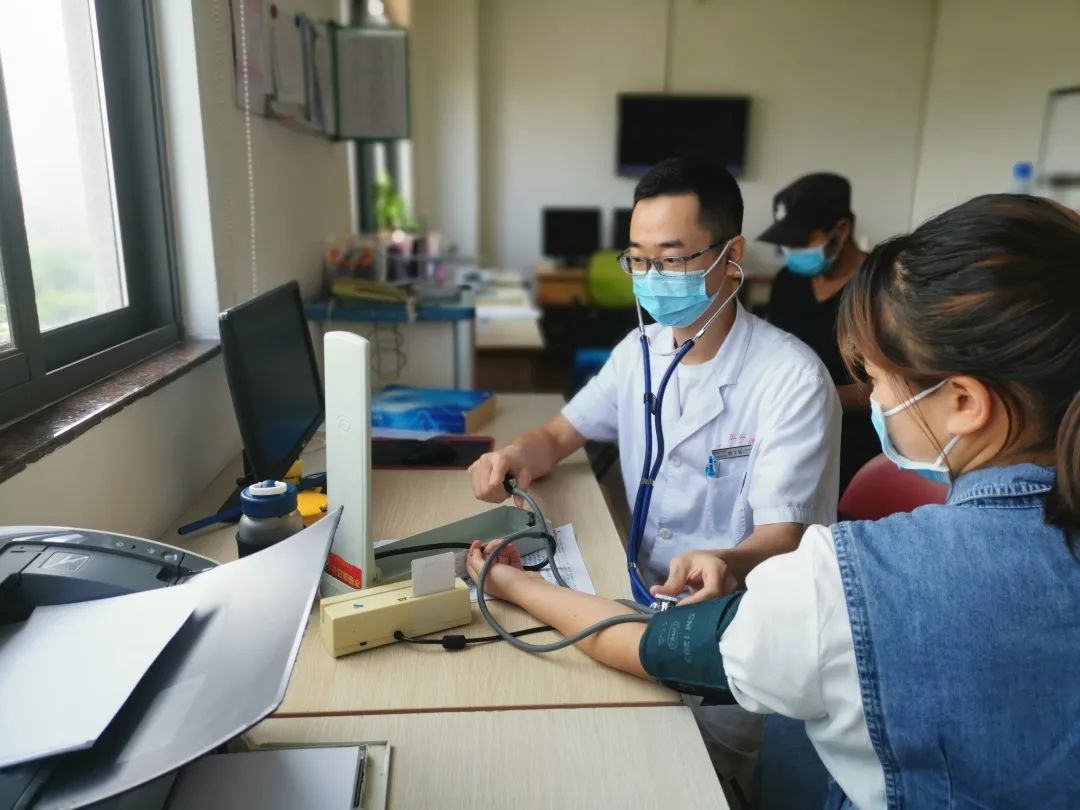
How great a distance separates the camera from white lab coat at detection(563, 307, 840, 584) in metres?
1.32

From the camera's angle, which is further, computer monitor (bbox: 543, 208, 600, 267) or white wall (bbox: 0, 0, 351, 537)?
computer monitor (bbox: 543, 208, 600, 267)

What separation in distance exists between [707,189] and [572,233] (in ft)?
15.3

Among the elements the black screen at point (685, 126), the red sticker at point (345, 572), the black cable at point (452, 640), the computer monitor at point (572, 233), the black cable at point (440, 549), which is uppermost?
the black screen at point (685, 126)

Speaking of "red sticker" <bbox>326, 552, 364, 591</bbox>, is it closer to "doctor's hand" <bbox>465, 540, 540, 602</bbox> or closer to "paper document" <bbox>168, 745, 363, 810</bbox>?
"doctor's hand" <bbox>465, 540, 540, 602</bbox>

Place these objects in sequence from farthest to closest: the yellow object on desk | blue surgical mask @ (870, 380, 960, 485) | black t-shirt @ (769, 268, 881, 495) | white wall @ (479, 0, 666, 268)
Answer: white wall @ (479, 0, 666, 268)
black t-shirt @ (769, 268, 881, 495)
the yellow object on desk
blue surgical mask @ (870, 380, 960, 485)

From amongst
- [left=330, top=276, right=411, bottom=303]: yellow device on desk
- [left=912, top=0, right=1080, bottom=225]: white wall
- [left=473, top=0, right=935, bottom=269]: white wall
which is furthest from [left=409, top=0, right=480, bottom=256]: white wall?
[left=912, top=0, right=1080, bottom=225]: white wall

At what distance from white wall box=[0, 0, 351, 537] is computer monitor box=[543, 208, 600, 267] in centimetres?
408

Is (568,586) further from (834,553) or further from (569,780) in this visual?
(834,553)

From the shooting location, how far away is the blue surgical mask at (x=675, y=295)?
4.67 ft

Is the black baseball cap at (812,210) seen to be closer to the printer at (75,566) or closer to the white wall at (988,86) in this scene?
the printer at (75,566)

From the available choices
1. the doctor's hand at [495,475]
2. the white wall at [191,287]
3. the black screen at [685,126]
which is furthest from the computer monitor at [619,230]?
the doctor's hand at [495,475]

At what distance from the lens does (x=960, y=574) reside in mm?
649

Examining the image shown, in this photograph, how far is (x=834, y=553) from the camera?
69 cm

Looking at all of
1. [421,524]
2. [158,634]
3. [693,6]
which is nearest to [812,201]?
[421,524]
